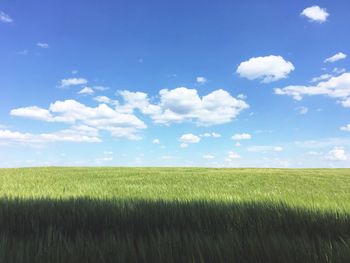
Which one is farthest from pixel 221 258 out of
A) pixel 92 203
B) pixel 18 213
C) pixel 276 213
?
pixel 18 213

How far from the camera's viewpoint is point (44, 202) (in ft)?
17.2

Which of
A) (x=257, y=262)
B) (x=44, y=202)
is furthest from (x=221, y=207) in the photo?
(x=44, y=202)

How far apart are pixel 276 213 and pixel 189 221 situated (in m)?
1.13

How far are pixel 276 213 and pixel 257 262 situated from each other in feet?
6.61

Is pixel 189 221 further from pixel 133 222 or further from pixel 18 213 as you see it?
pixel 18 213

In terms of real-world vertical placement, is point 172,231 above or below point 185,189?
below

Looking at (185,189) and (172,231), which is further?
(185,189)

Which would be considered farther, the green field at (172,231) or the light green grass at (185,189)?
the light green grass at (185,189)

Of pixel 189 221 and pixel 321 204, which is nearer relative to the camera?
pixel 189 221

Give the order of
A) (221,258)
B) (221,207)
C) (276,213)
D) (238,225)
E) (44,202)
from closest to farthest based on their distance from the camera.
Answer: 1. (221,258)
2. (238,225)
3. (276,213)
4. (221,207)
5. (44,202)

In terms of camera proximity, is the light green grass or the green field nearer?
the green field

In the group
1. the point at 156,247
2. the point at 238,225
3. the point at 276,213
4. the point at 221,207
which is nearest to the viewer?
the point at 156,247

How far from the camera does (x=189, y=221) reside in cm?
429

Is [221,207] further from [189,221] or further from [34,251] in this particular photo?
[34,251]
